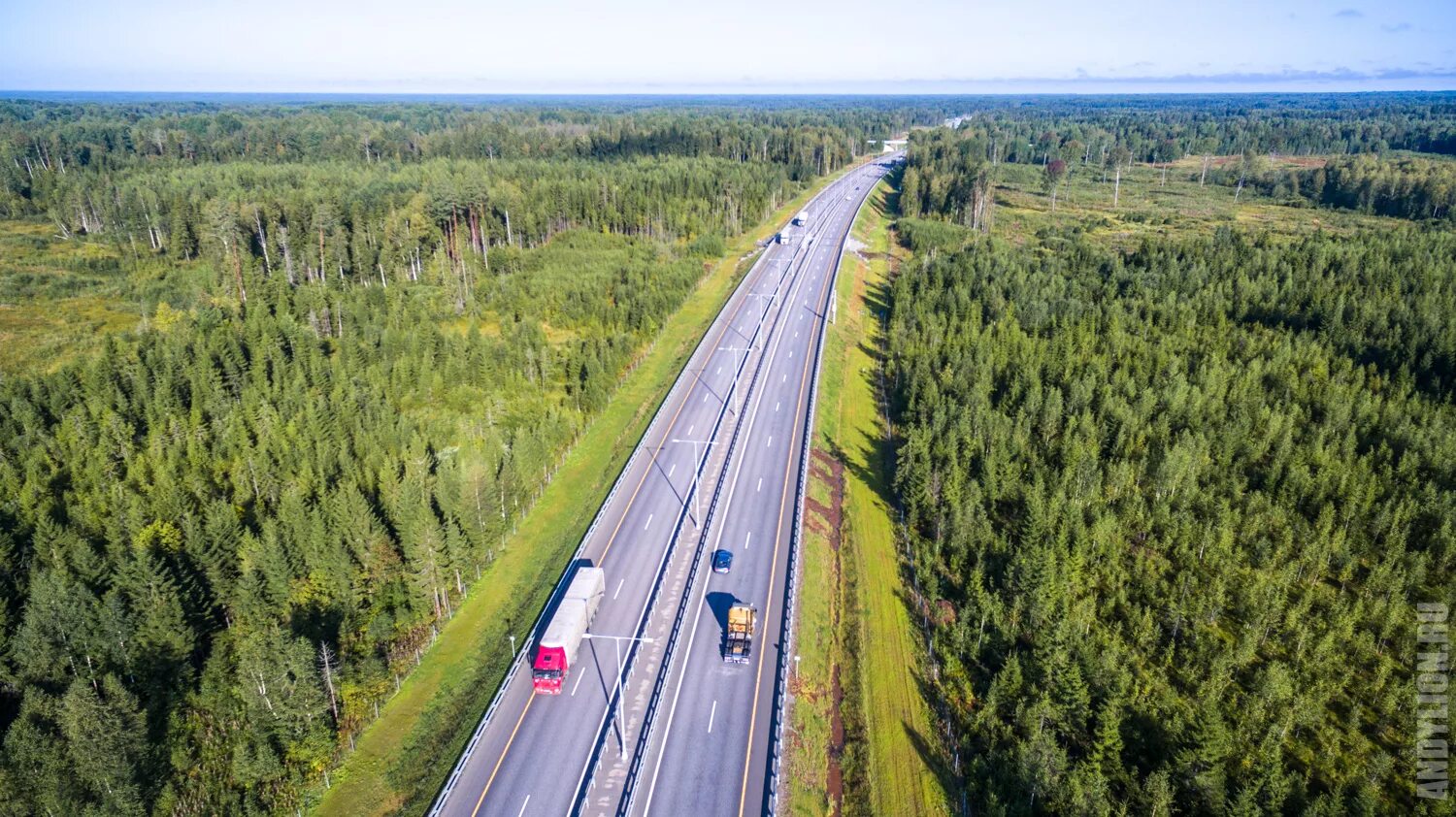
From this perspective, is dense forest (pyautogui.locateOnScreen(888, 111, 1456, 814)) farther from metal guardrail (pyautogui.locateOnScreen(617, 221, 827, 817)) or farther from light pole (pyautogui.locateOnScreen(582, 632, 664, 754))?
light pole (pyautogui.locateOnScreen(582, 632, 664, 754))

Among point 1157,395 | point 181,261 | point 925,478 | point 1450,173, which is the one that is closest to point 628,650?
point 925,478

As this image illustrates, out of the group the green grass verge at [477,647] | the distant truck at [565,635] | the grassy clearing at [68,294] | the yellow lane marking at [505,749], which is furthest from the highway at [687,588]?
the grassy clearing at [68,294]

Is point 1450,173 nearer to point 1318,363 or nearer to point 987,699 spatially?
point 1318,363

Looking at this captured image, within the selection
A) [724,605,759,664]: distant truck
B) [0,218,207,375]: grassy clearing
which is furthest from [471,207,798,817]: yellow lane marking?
[0,218,207,375]: grassy clearing

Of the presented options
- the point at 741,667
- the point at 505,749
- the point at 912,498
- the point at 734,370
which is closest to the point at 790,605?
the point at 741,667

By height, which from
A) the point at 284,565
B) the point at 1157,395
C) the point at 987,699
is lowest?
the point at 987,699
